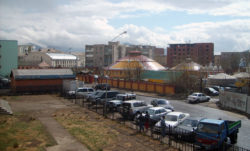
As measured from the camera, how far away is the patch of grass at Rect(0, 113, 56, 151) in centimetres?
1409

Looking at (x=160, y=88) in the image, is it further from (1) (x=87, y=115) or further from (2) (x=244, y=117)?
(1) (x=87, y=115)

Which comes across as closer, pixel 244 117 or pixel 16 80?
pixel 244 117

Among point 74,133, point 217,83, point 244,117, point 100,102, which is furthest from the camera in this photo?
point 217,83

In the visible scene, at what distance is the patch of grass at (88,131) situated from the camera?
50.9 feet

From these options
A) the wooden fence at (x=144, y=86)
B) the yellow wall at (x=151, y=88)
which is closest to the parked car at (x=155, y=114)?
the wooden fence at (x=144, y=86)

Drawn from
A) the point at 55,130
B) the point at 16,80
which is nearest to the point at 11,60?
the point at 16,80

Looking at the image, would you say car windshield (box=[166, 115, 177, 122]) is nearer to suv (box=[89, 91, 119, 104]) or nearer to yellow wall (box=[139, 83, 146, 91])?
suv (box=[89, 91, 119, 104])

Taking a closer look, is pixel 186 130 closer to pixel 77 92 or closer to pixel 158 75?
pixel 77 92

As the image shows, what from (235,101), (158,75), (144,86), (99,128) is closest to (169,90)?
(144,86)

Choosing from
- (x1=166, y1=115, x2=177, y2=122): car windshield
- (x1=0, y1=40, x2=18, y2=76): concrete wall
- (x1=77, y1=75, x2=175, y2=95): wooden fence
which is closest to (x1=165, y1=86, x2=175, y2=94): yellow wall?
(x1=77, y1=75, x2=175, y2=95): wooden fence

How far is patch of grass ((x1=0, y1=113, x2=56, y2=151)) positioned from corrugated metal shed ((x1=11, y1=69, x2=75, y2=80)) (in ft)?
63.7

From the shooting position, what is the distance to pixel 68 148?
1431 cm

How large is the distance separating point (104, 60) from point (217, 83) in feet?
276

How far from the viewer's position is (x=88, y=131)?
59.9ft
